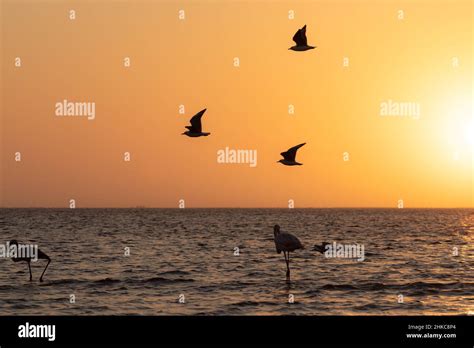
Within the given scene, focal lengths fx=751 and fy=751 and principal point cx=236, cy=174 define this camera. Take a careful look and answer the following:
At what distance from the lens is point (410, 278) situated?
34656 millimetres

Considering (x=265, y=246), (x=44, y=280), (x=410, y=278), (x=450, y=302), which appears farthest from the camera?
(x=265, y=246)

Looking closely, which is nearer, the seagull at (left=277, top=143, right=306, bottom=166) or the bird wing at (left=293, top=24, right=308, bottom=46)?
the bird wing at (left=293, top=24, right=308, bottom=46)

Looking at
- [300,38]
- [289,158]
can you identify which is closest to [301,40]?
[300,38]

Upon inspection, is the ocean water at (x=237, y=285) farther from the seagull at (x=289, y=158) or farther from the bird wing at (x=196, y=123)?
the bird wing at (x=196, y=123)

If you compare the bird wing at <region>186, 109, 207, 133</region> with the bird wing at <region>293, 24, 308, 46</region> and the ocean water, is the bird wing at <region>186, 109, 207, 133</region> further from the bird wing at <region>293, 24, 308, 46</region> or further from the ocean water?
the ocean water

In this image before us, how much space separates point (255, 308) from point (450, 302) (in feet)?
24.0

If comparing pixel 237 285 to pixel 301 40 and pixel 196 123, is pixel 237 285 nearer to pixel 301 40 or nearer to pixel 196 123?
pixel 196 123
